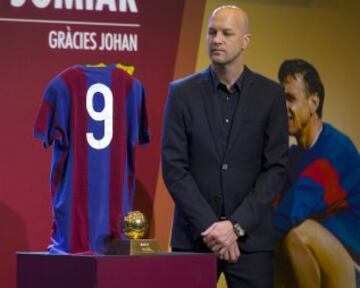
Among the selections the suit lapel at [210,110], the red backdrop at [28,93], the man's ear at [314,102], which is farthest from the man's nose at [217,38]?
the man's ear at [314,102]

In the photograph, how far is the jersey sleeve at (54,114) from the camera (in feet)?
10.8

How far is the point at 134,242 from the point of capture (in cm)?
264

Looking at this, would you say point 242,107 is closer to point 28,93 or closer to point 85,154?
point 85,154

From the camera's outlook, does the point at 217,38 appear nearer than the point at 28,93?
Yes

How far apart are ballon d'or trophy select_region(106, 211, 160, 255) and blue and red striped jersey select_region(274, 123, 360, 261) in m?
1.29

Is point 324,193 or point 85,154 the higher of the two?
point 85,154

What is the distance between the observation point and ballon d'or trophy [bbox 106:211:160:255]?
8.66ft

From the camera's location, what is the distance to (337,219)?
404 cm

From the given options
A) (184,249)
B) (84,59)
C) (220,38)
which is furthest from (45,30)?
(184,249)

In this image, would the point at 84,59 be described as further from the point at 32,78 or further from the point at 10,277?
the point at 10,277

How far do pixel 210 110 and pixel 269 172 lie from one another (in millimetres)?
308

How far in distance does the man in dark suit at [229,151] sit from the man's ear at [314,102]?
2.97ft

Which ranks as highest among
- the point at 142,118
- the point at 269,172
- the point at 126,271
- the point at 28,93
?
the point at 28,93

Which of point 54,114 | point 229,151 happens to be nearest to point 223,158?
point 229,151
